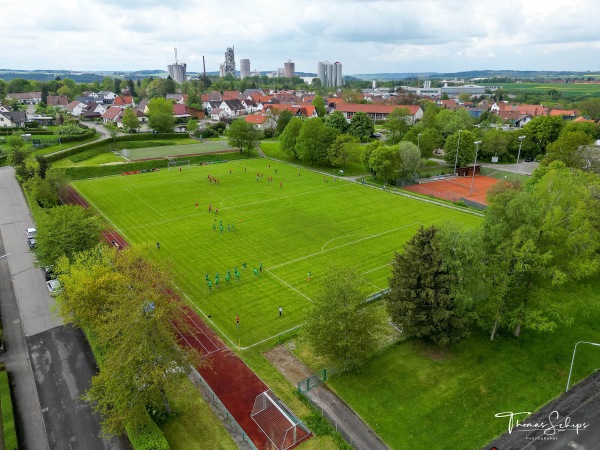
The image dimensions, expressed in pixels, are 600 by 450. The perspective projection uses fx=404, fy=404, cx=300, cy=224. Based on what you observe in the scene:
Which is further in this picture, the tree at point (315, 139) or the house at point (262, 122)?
the house at point (262, 122)

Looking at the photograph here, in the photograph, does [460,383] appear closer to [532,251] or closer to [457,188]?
[532,251]

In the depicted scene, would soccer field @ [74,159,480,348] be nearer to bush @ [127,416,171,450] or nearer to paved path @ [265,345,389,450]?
paved path @ [265,345,389,450]

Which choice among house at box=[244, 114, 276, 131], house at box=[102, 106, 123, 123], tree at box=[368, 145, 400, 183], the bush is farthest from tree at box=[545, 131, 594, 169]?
house at box=[102, 106, 123, 123]

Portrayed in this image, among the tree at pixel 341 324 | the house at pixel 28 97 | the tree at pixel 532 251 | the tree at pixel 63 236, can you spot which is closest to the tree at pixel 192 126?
the tree at pixel 63 236

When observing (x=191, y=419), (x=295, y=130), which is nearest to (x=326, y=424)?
(x=191, y=419)

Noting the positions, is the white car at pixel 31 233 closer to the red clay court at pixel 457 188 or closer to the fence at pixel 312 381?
the fence at pixel 312 381

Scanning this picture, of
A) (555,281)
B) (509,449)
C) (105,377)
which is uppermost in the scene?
(555,281)

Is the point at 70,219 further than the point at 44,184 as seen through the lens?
No

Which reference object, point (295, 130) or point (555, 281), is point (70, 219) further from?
point (295, 130)
